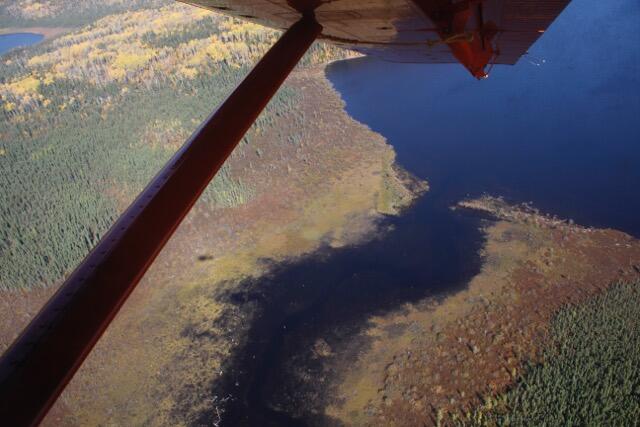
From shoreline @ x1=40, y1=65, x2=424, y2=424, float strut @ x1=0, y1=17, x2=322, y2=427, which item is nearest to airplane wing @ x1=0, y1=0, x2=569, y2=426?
float strut @ x1=0, y1=17, x2=322, y2=427

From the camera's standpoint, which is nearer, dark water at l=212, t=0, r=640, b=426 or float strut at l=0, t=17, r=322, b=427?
float strut at l=0, t=17, r=322, b=427

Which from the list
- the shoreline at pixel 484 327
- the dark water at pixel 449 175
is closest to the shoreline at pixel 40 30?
the dark water at pixel 449 175

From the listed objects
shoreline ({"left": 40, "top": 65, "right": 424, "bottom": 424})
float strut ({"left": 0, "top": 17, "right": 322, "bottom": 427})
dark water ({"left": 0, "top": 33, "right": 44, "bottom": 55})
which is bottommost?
shoreline ({"left": 40, "top": 65, "right": 424, "bottom": 424})

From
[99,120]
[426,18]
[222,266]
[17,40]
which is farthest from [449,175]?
[17,40]

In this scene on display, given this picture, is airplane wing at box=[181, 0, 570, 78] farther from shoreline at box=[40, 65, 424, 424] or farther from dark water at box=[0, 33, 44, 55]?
dark water at box=[0, 33, 44, 55]

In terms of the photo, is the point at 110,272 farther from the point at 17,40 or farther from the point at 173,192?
the point at 17,40

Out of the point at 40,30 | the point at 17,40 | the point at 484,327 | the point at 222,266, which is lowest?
the point at 222,266

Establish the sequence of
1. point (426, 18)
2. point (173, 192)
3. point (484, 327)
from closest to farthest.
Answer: point (173, 192), point (426, 18), point (484, 327)

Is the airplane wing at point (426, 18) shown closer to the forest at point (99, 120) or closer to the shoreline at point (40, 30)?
the forest at point (99, 120)
